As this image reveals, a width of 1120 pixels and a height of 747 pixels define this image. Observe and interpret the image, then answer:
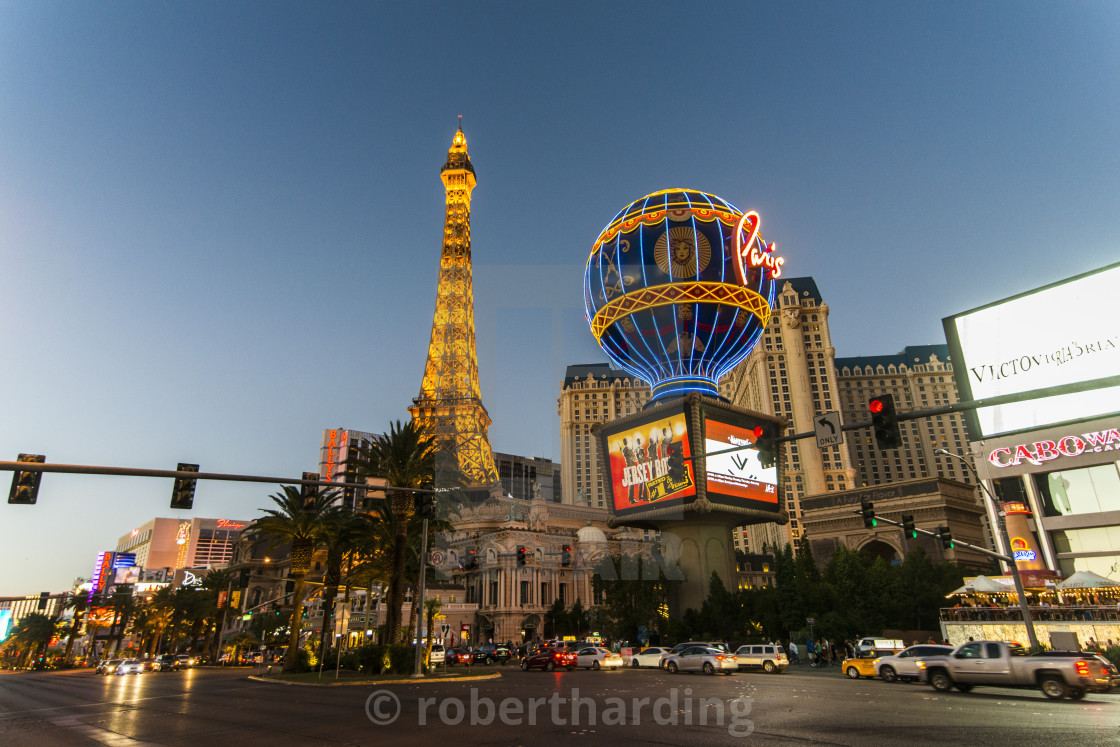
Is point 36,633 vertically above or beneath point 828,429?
beneath

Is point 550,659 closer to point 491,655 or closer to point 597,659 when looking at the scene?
point 597,659

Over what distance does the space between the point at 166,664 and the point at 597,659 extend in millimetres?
46181

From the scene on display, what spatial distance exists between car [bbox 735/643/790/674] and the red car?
30.9 feet

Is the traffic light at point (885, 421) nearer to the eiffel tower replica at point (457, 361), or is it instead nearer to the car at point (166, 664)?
the car at point (166, 664)

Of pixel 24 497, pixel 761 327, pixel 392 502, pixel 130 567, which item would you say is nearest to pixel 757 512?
pixel 761 327

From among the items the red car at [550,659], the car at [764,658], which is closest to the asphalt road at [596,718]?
the car at [764,658]

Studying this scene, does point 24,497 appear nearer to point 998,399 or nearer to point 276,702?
point 276,702

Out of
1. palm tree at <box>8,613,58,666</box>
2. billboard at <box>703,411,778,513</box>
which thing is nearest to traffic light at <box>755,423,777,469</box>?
billboard at <box>703,411,778,513</box>

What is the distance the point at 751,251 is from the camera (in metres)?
56.0

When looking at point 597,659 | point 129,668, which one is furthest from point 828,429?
point 129,668

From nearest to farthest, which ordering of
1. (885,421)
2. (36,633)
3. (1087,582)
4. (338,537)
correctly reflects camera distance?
(885,421) → (1087,582) → (338,537) → (36,633)

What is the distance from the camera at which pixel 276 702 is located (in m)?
20.4

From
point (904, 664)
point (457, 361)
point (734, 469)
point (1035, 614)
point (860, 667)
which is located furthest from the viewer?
point (457, 361)

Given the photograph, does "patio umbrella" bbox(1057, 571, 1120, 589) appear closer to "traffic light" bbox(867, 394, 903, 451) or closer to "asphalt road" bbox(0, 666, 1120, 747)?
"asphalt road" bbox(0, 666, 1120, 747)
